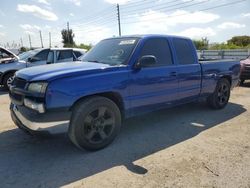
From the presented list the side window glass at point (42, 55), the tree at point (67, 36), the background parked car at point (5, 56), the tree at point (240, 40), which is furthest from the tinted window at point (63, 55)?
the tree at point (67, 36)

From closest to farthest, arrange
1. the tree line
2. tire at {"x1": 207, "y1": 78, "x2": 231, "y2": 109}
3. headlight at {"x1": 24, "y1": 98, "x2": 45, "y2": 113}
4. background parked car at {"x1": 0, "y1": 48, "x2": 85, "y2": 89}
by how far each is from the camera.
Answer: headlight at {"x1": 24, "y1": 98, "x2": 45, "y2": 113}
tire at {"x1": 207, "y1": 78, "x2": 231, "y2": 109}
background parked car at {"x1": 0, "y1": 48, "x2": 85, "y2": 89}
the tree line

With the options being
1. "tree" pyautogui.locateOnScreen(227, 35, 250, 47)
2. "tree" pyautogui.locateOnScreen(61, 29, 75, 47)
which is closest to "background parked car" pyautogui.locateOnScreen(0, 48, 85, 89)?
"tree" pyautogui.locateOnScreen(227, 35, 250, 47)

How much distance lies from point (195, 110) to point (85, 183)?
166 inches

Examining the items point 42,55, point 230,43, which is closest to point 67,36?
point 230,43

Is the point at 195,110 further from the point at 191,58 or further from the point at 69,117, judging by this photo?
the point at 69,117

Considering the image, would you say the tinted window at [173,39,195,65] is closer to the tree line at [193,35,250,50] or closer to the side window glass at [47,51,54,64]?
the side window glass at [47,51,54,64]

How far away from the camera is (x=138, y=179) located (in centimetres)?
336

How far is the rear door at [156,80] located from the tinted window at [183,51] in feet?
0.95

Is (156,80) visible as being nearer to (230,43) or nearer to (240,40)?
(230,43)

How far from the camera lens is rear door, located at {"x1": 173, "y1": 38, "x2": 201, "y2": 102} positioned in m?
5.51

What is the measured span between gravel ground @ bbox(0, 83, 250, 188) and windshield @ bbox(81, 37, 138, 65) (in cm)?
137

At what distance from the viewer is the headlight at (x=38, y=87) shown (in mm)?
3685

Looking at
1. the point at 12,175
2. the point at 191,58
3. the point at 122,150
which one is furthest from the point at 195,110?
the point at 12,175

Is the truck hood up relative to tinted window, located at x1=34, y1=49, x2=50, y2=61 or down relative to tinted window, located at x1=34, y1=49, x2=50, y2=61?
down
